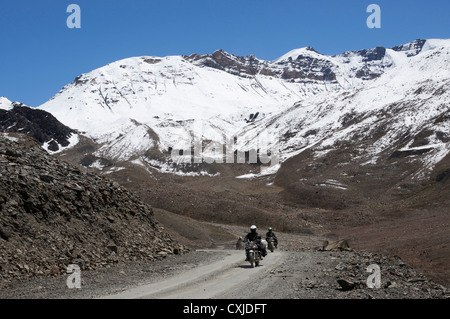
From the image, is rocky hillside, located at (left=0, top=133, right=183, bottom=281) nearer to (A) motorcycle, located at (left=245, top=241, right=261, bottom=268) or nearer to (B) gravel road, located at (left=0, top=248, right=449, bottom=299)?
(B) gravel road, located at (left=0, top=248, right=449, bottom=299)


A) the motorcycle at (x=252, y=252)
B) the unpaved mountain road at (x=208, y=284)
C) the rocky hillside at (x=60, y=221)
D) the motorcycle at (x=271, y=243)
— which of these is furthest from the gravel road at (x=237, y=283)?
the motorcycle at (x=271, y=243)

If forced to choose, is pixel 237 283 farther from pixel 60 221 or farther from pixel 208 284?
pixel 60 221

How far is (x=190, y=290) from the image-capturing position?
1553 cm

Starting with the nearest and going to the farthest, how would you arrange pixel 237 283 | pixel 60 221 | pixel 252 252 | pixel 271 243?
pixel 237 283 < pixel 252 252 < pixel 60 221 < pixel 271 243

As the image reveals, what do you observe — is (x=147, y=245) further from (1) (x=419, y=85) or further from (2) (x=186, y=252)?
(1) (x=419, y=85)

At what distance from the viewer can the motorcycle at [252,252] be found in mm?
21812

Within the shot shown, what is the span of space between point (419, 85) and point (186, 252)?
452ft

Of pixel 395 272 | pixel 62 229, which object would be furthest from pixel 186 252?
pixel 395 272

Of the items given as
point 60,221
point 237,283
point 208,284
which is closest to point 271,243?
point 60,221

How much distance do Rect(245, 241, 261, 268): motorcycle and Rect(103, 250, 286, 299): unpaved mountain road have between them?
12.9 inches

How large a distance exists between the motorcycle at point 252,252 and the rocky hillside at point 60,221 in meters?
6.65

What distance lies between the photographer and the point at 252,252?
21.8 meters

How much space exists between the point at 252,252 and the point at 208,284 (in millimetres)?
5286
